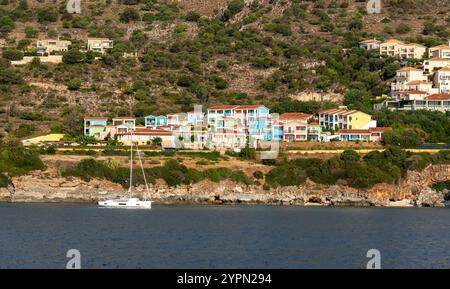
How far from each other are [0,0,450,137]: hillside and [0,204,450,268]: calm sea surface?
2791 cm

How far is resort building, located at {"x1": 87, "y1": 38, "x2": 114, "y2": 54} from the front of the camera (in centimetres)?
11481

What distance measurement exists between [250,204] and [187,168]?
499 centimetres

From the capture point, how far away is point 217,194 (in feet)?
232

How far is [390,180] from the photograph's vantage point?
7262cm

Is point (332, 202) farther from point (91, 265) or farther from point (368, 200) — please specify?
point (91, 265)

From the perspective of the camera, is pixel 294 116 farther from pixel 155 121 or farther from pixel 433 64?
pixel 433 64

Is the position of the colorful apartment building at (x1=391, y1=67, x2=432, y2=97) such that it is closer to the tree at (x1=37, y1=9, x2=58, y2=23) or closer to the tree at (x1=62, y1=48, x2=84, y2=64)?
the tree at (x1=62, y1=48, x2=84, y2=64)

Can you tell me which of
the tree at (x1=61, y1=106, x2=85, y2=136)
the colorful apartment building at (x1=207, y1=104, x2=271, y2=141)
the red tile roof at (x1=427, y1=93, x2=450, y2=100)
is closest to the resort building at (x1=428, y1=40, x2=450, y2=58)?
the red tile roof at (x1=427, y1=93, x2=450, y2=100)

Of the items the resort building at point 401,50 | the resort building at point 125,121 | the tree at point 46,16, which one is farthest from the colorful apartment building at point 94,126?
the tree at point 46,16

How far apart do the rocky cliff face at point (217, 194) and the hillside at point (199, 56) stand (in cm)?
1457

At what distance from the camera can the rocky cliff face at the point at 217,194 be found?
70.1 metres

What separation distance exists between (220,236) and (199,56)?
69905 millimetres

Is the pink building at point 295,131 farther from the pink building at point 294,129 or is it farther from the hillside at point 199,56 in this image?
the hillside at point 199,56

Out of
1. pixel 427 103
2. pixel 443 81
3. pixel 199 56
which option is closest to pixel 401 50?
pixel 443 81
